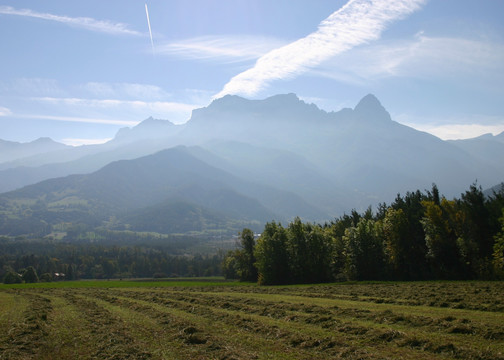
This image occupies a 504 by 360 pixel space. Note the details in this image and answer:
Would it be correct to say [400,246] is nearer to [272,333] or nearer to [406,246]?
[406,246]

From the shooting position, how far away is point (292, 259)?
7000cm

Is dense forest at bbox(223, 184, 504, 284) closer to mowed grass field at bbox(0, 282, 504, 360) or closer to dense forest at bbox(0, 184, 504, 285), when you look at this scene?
dense forest at bbox(0, 184, 504, 285)

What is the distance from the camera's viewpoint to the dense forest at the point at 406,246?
50.8m

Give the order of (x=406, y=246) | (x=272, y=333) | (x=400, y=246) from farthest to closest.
Result: (x=400, y=246) → (x=406, y=246) → (x=272, y=333)

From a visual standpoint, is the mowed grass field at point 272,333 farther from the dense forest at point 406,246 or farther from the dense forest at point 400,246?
the dense forest at point 406,246

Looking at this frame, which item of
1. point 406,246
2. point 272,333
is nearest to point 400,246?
point 406,246

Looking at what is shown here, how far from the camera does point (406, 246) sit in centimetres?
5984

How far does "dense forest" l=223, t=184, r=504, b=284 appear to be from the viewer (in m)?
50.8

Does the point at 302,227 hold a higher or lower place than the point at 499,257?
higher

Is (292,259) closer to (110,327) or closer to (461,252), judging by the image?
(461,252)

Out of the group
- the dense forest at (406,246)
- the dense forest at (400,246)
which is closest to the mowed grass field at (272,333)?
the dense forest at (400,246)

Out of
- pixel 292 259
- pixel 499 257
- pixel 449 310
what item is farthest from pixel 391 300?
pixel 292 259

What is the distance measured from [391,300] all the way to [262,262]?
43.8 metres

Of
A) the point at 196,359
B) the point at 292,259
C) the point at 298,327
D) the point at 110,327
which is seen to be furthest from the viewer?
the point at 292,259
